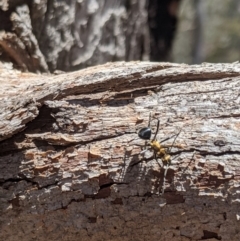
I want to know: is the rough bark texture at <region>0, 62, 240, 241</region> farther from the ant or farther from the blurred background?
the blurred background

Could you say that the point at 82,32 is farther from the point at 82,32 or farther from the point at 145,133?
the point at 145,133

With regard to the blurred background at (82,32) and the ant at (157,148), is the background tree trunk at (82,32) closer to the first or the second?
the blurred background at (82,32)

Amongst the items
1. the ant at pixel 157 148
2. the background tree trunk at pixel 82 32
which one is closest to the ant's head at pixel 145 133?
the ant at pixel 157 148

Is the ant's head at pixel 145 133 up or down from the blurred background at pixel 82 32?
down

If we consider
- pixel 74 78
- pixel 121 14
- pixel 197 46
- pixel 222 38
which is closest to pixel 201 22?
pixel 197 46

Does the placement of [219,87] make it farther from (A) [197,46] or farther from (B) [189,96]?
(A) [197,46]
